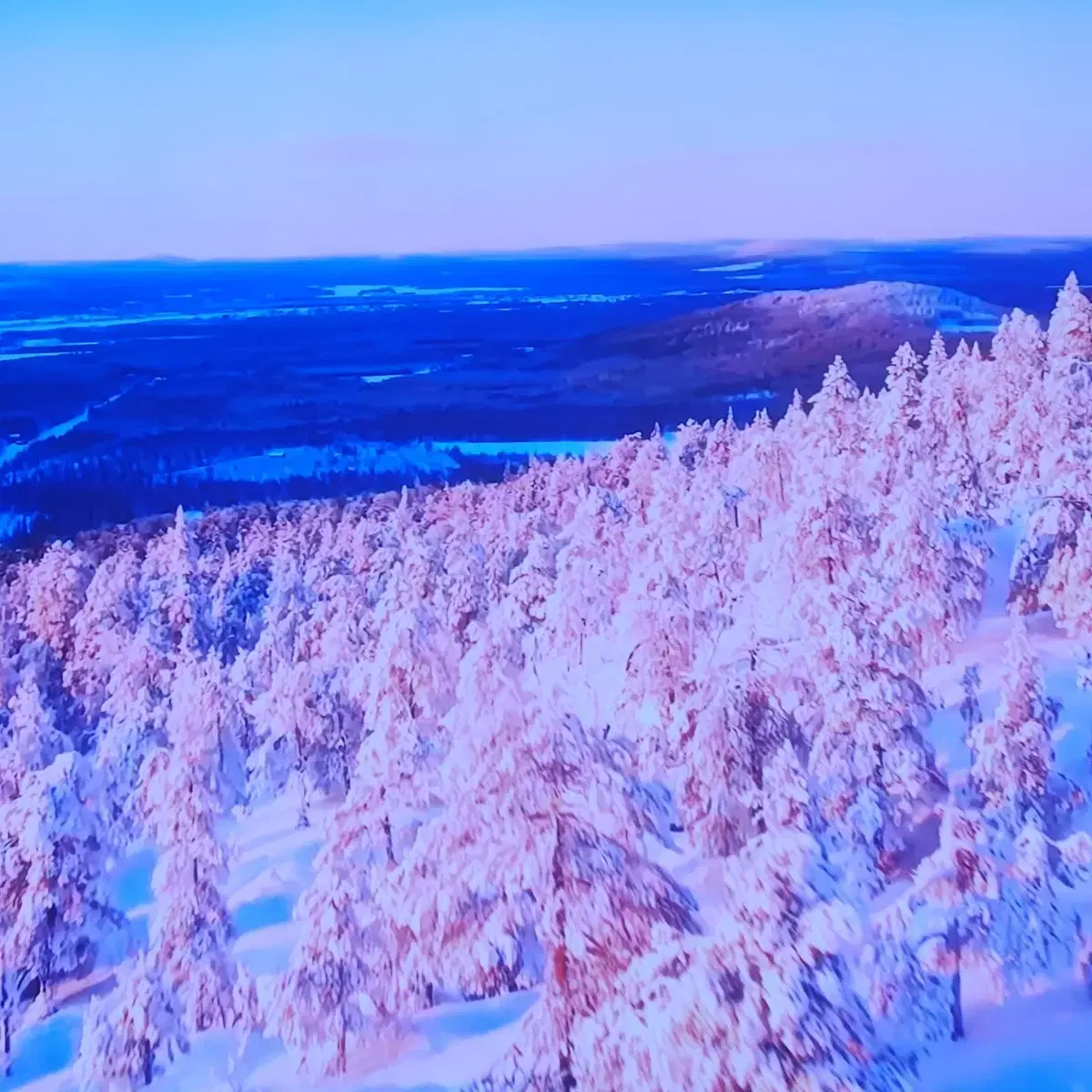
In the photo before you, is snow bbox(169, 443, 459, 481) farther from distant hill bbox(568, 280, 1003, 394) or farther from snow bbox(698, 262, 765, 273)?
snow bbox(698, 262, 765, 273)

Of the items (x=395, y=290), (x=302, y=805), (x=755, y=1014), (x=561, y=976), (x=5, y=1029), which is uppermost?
(x=395, y=290)

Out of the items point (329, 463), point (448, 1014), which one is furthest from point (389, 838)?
point (329, 463)

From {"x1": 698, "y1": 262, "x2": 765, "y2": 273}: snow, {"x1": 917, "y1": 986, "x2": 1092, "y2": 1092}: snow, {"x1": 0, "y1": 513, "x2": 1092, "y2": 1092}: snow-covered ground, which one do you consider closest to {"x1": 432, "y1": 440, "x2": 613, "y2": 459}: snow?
{"x1": 698, "y1": 262, "x2": 765, "y2": 273}: snow

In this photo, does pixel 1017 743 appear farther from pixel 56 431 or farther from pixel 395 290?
pixel 395 290

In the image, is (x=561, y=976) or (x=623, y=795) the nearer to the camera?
(x=561, y=976)

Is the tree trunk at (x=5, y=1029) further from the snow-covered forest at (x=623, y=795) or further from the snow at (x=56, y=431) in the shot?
the snow at (x=56, y=431)

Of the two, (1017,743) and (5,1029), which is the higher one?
(1017,743)

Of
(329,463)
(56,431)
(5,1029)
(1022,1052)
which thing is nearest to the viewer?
(1022,1052)

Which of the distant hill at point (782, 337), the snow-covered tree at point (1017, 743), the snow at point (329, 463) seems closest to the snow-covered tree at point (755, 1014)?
the snow-covered tree at point (1017, 743)

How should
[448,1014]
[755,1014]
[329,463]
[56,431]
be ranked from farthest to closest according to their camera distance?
[329,463] < [56,431] < [448,1014] < [755,1014]
